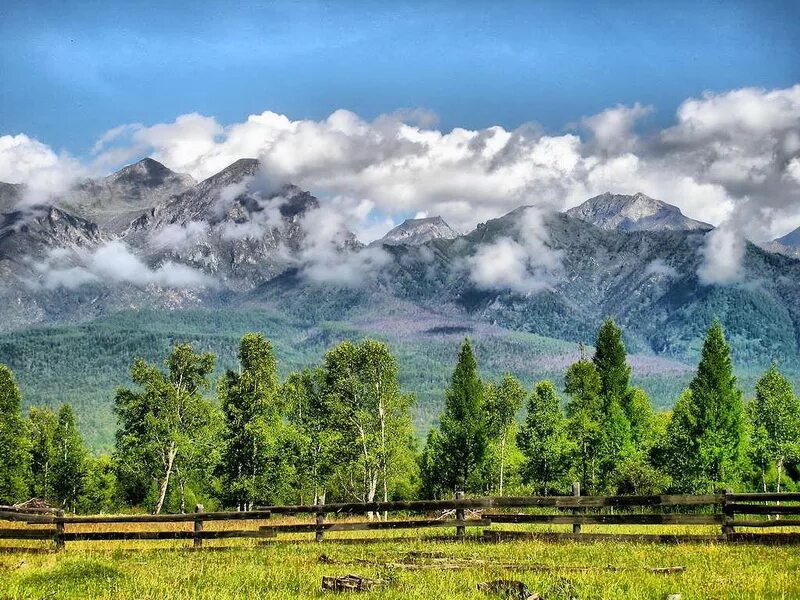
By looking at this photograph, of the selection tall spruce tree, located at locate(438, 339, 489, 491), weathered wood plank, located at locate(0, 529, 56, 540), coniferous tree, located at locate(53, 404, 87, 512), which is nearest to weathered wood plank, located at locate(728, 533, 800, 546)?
weathered wood plank, located at locate(0, 529, 56, 540)

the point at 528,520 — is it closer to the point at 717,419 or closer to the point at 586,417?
the point at 717,419

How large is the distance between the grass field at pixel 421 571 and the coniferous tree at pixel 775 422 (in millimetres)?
61728

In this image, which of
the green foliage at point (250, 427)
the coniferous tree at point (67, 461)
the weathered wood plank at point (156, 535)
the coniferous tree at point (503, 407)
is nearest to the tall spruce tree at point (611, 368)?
the coniferous tree at point (503, 407)

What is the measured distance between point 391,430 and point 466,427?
16503mm

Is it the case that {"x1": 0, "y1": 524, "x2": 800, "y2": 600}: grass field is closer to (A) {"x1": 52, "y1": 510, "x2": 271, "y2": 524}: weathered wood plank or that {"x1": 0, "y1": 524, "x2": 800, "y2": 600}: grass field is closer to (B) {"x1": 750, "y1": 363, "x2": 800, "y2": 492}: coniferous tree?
(A) {"x1": 52, "y1": 510, "x2": 271, "y2": 524}: weathered wood plank

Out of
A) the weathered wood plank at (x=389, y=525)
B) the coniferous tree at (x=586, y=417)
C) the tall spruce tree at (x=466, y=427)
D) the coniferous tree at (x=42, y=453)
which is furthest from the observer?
the coniferous tree at (x=42, y=453)

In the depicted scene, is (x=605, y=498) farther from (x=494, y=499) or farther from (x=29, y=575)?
(x=29, y=575)

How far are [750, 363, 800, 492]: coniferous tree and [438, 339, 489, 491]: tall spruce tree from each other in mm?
27019

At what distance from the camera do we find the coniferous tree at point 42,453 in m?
94.8

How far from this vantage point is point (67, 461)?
327 ft

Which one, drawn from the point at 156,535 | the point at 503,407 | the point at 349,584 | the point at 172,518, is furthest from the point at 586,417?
the point at 349,584

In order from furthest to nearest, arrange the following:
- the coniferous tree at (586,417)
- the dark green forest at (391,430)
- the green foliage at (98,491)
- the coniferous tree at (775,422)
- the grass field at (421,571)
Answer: the green foliage at (98,491), the coniferous tree at (775,422), the coniferous tree at (586,417), the dark green forest at (391,430), the grass field at (421,571)

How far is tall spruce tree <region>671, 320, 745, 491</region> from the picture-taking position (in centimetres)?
6462

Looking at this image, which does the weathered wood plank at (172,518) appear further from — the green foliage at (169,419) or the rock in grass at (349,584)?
the green foliage at (169,419)
